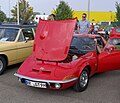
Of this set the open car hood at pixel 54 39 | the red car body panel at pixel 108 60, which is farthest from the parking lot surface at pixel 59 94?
the open car hood at pixel 54 39

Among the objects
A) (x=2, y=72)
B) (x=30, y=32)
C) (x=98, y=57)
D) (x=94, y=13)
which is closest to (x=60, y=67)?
(x=98, y=57)

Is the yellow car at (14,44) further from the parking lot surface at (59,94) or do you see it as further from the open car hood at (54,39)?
the open car hood at (54,39)

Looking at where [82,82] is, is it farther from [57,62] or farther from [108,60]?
[108,60]

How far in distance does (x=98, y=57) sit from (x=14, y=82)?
244cm

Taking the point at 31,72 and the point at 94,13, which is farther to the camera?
the point at 94,13

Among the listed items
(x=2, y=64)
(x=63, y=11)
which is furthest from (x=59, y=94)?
(x=63, y=11)

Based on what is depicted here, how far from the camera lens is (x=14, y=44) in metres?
6.96

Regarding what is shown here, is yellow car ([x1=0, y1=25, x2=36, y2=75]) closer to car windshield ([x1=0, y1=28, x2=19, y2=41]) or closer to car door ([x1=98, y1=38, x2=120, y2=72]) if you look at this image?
car windshield ([x1=0, y1=28, x2=19, y2=41])

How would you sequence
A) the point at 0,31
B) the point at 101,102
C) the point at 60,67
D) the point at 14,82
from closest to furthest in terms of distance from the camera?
the point at 101,102 < the point at 60,67 < the point at 14,82 < the point at 0,31

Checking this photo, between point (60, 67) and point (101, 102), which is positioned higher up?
point (60, 67)

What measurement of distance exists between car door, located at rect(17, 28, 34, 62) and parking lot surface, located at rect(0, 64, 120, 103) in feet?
4.68

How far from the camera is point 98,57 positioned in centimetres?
596

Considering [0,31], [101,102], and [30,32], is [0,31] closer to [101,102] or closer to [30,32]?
[30,32]

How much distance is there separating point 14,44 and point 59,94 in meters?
2.75
